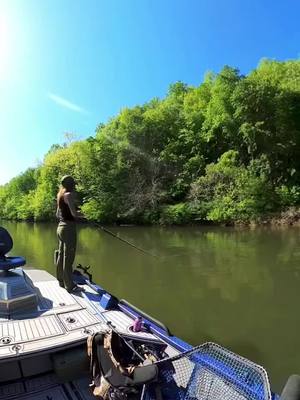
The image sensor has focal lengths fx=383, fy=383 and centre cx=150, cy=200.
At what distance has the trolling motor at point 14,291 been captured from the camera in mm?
4180

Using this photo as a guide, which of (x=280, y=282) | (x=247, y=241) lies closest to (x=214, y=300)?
→ (x=280, y=282)

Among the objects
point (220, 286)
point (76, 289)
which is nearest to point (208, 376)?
point (76, 289)

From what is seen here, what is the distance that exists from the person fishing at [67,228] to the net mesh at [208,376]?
238cm

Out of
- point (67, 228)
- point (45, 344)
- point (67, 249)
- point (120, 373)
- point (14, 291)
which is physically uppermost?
point (67, 228)

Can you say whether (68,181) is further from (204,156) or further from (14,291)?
(204,156)

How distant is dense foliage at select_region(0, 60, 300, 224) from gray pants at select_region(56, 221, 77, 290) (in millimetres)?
17534

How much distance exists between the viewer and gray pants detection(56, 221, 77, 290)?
17.0 ft

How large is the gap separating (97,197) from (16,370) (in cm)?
2606

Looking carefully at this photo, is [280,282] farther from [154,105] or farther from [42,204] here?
[42,204]

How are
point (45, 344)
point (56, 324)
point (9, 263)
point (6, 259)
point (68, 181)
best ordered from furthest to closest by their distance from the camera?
point (68, 181) → point (6, 259) → point (9, 263) → point (56, 324) → point (45, 344)

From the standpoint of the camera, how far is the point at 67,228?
17.0 ft

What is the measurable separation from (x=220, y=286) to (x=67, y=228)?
4897 millimetres

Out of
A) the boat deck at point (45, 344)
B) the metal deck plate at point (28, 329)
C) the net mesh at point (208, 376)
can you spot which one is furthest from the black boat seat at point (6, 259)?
the net mesh at point (208, 376)

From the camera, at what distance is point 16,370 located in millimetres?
3760
